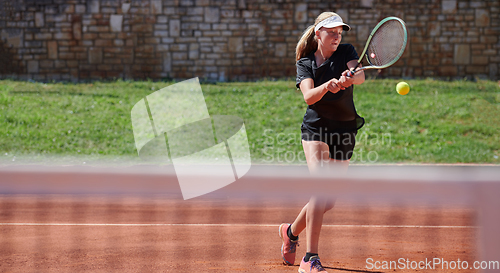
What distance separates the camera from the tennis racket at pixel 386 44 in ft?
11.0

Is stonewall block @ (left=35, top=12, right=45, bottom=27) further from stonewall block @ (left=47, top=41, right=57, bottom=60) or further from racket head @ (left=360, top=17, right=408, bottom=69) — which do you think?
racket head @ (left=360, top=17, right=408, bottom=69)

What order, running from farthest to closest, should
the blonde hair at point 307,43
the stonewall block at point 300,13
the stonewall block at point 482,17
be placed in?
the stonewall block at point 300,13 → the stonewall block at point 482,17 → the blonde hair at point 307,43

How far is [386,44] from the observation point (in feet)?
11.4

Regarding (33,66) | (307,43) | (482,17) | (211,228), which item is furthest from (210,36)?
(307,43)

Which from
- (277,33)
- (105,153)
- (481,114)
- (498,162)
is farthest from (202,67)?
(498,162)

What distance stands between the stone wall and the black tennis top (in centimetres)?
1195

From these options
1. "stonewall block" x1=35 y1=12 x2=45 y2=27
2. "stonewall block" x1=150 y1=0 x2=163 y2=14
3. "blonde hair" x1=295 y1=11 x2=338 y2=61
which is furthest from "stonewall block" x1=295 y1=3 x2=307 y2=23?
"blonde hair" x1=295 y1=11 x2=338 y2=61

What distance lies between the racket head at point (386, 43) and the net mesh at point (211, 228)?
100 centimetres

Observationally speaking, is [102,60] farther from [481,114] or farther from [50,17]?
[481,114]

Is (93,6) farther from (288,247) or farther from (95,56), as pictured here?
(288,247)

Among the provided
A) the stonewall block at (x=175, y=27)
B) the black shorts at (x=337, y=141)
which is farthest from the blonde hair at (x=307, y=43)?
the stonewall block at (x=175, y=27)

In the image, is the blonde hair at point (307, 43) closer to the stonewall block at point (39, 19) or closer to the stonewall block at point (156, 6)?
the stonewall block at point (156, 6)

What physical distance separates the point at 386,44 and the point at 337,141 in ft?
2.51

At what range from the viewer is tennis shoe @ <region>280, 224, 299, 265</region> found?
3836mm
